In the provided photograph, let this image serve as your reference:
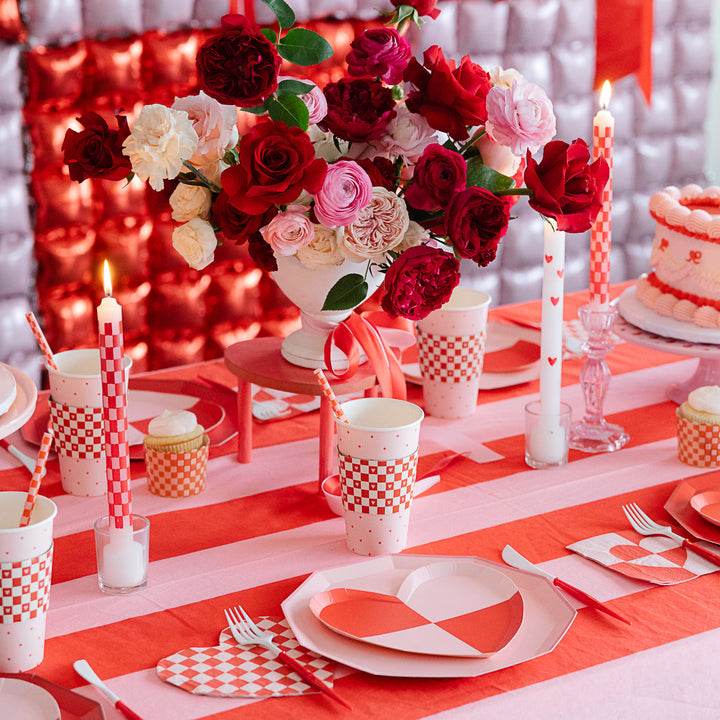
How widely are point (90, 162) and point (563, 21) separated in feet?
6.95

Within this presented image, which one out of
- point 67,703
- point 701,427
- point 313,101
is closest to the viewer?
point 67,703

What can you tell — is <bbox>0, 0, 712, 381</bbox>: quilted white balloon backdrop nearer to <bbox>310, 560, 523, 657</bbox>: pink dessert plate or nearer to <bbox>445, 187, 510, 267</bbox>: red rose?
<bbox>445, 187, 510, 267</bbox>: red rose

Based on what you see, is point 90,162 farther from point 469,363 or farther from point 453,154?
point 469,363

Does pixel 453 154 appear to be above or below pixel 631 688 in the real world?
above

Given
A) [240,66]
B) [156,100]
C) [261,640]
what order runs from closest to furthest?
[261,640] → [240,66] → [156,100]

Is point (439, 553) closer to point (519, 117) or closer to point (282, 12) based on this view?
point (519, 117)

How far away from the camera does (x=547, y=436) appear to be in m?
1.33

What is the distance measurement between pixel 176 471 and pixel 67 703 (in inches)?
16.8

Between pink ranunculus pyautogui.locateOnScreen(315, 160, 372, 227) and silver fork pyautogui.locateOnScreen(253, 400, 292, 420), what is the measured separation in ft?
1.40

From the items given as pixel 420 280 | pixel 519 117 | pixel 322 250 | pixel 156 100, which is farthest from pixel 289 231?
pixel 156 100

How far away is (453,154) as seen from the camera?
1.12m

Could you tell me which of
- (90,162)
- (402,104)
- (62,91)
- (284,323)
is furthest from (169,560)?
(284,323)

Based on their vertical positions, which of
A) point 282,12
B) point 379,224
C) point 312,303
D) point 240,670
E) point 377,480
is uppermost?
point 282,12

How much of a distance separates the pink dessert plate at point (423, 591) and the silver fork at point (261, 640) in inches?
0.9
